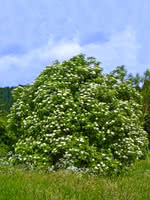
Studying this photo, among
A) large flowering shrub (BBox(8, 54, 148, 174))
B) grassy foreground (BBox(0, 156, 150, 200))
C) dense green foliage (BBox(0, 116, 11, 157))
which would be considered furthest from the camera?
dense green foliage (BBox(0, 116, 11, 157))

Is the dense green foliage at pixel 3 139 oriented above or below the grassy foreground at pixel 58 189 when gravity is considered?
above

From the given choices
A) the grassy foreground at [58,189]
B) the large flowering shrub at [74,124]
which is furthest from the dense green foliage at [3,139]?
the grassy foreground at [58,189]

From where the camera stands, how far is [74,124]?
1137 centimetres

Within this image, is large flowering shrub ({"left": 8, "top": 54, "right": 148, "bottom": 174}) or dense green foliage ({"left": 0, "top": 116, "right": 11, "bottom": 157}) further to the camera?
dense green foliage ({"left": 0, "top": 116, "right": 11, "bottom": 157})

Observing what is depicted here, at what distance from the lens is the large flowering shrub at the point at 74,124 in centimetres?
1084

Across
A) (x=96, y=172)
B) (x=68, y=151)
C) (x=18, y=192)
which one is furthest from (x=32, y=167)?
(x=18, y=192)

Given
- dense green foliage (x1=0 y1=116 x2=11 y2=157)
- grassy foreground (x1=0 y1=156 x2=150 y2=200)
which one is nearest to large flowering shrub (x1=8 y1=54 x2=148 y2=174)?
dense green foliage (x1=0 y1=116 x2=11 y2=157)

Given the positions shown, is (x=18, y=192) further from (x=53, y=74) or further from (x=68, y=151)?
(x=53, y=74)

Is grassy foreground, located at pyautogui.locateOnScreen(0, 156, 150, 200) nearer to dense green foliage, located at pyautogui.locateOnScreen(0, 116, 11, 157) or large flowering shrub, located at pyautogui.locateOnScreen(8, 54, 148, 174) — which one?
large flowering shrub, located at pyautogui.locateOnScreen(8, 54, 148, 174)

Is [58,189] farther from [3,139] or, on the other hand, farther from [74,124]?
[3,139]

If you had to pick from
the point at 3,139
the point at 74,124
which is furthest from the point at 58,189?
the point at 3,139

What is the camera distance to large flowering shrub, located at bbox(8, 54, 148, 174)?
10.8m

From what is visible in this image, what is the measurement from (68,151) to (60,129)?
1.00m

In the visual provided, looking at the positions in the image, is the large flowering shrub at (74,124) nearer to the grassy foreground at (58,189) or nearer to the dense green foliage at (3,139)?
the dense green foliage at (3,139)
